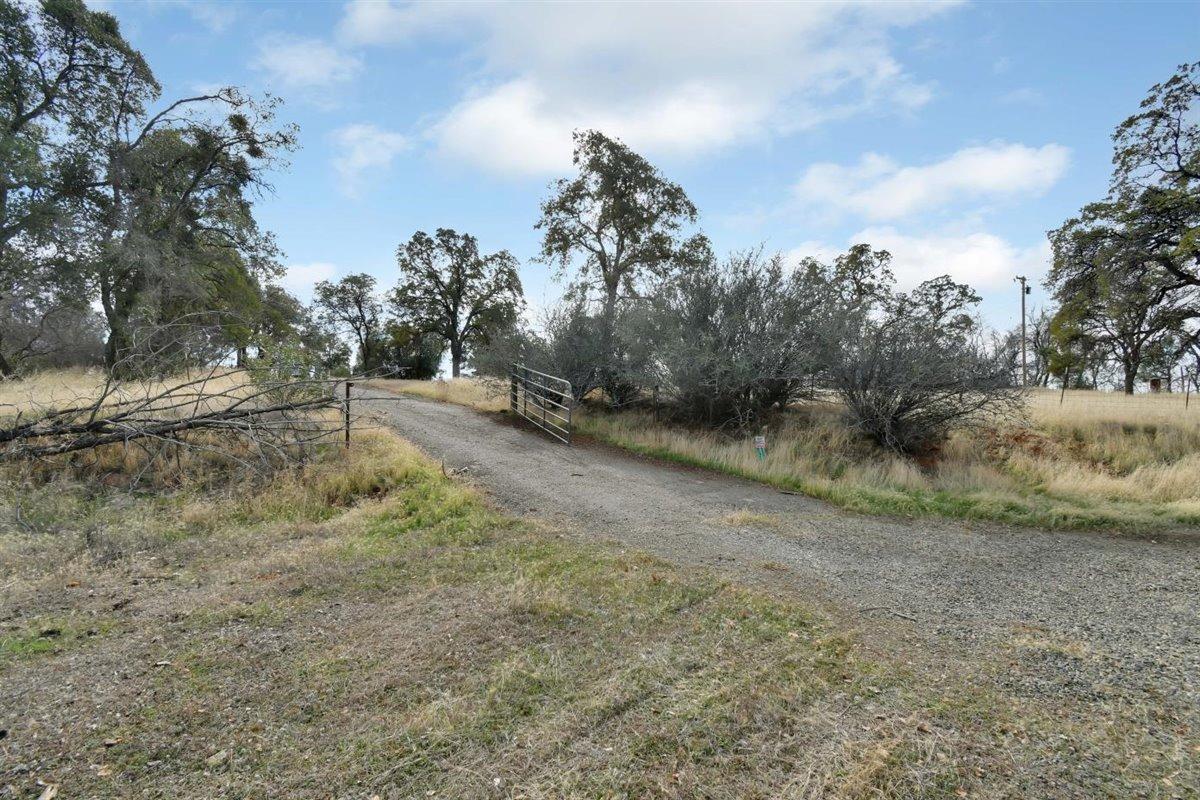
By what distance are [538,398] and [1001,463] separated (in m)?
9.28

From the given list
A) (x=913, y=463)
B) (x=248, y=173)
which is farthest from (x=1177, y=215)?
(x=248, y=173)

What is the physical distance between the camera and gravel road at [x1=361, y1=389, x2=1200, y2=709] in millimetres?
3279

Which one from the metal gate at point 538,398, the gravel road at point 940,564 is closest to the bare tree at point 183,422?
the gravel road at point 940,564

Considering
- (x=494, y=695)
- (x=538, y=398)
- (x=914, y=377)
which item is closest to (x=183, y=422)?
(x=494, y=695)

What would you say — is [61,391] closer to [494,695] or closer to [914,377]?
[494,695]

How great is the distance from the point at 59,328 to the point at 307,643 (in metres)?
30.1

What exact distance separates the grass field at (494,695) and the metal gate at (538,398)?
7.98 m

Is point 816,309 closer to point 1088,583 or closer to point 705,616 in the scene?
point 1088,583

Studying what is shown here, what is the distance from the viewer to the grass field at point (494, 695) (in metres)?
2.24

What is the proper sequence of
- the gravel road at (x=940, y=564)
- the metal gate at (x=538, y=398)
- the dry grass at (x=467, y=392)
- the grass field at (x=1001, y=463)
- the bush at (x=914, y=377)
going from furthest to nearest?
1. the dry grass at (x=467, y=392)
2. the metal gate at (x=538, y=398)
3. the bush at (x=914, y=377)
4. the grass field at (x=1001, y=463)
5. the gravel road at (x=940, y=564)

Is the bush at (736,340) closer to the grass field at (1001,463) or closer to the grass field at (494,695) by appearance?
the grass field at (1001,463)

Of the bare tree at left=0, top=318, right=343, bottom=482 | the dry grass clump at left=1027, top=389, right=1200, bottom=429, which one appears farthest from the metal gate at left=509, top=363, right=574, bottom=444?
the dry grass clump at left=1027, top=389, right=1200, bottom=429

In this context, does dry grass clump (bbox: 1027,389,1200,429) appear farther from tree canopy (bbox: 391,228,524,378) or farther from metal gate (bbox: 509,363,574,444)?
tree canopy (bbox: 391,228,524,378)

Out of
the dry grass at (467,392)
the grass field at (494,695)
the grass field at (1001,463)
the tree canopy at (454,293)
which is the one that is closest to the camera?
the grass field at (494,695)
